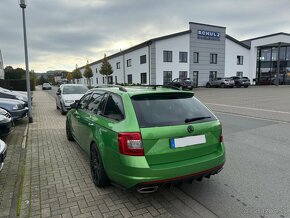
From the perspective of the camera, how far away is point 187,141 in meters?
3.06

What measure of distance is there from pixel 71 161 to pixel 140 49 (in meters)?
31.6

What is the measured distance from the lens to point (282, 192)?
3402mm

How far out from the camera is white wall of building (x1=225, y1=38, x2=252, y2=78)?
38844 millimetres

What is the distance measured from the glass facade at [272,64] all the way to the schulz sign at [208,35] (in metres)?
10.1

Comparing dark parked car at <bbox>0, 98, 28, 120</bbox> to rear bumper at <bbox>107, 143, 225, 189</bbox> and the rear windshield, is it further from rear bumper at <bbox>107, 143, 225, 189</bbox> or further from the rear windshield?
the rear windshield

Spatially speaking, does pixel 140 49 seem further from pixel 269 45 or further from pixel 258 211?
pixel 258 211

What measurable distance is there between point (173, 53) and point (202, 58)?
17.8ft

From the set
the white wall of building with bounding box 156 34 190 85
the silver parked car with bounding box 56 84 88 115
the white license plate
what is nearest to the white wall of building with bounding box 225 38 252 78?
the white wall of building with bounding box 156 34 190 85

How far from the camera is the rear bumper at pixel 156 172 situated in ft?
9.18

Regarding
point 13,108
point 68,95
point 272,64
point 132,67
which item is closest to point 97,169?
point 13,108

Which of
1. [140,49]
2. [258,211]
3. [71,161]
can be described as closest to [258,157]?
[258,211]

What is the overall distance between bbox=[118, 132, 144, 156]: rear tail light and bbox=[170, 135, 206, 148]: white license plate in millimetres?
411

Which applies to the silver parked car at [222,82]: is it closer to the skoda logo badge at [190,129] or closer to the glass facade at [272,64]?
the glass facade at [272,64]

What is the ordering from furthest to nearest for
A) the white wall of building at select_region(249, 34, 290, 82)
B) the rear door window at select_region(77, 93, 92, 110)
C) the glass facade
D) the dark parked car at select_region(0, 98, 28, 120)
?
the glass facade
the white wall of building at select_region(249, 34, 290, 82)
the dark parked car at select_region(0, 98, 28, 120)
the rear door window at select_region(77, 93, 92, 110)
